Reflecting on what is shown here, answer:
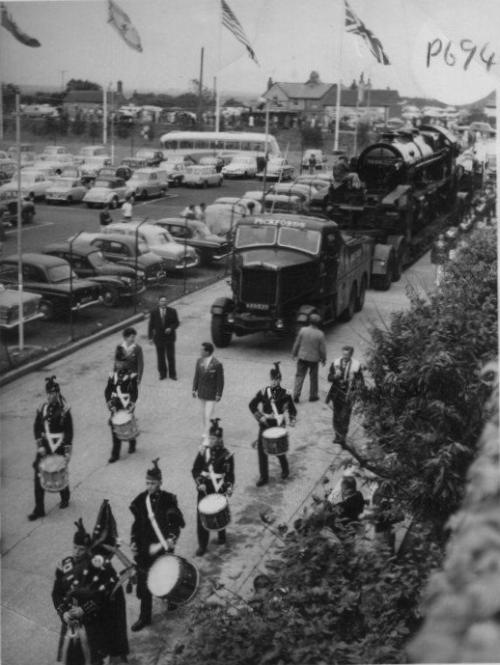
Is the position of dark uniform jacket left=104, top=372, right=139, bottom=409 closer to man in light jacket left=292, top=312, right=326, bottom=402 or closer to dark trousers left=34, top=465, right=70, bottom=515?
dark trousers left=34, top=465, right=70, bottom=515

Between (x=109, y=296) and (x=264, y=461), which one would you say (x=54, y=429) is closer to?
(x=264, y=461)

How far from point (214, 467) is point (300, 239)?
8330 millimetres

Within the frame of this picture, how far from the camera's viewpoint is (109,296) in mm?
17875

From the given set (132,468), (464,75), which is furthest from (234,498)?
(464,75)

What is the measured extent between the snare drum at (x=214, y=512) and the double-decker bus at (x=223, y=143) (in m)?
11.8

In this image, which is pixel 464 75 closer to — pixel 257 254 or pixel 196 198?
pixel 257 254

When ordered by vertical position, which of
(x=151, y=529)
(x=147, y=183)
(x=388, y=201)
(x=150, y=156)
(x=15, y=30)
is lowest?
(x=151, y=529)

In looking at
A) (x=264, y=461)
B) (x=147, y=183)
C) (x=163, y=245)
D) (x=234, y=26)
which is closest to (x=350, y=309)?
(x=163, y=245)

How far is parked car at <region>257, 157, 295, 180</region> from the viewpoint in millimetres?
21641

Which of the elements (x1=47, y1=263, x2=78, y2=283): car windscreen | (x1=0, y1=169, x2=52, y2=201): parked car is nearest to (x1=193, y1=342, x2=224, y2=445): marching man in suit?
(x1=47, y1=263, x2=78, y2=283): car windscreen

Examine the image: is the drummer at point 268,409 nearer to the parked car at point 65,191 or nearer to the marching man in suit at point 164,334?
the marching man in suit at point 164,334

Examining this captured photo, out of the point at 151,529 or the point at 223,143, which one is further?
the point at 223,143

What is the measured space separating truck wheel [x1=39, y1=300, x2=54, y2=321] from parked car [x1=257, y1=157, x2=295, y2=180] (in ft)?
23.4

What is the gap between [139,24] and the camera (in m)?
9.80
